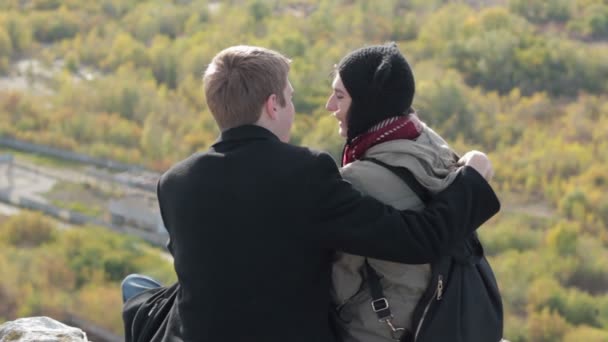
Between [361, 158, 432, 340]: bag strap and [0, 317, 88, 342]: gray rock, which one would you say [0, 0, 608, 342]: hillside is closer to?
[0, 317, 88, 342]: gray rock

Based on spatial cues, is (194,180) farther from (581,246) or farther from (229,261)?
(581,246)

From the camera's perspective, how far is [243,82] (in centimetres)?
194

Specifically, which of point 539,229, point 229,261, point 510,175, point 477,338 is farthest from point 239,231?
point 510,175

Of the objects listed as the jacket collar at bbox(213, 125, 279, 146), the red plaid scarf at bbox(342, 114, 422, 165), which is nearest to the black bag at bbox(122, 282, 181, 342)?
the jacket collar at bbox(213, 125, 279, 146)

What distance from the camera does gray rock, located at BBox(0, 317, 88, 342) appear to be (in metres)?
2.63

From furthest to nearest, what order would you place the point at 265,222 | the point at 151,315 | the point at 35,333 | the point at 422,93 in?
the point at 422,93 → the point at 35,333 → the point at 151,315 → the point at 265,222

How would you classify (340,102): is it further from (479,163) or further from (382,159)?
(479,163)

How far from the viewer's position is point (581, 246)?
12.6m

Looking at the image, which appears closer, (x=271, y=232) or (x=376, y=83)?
(x=271, y=232)

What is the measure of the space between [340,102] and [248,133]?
27cm

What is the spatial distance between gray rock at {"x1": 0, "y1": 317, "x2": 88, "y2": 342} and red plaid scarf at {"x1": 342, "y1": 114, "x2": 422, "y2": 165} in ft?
3.41

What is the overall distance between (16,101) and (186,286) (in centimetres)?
1847

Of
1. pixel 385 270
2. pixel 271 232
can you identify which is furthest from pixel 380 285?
pixel 271 232

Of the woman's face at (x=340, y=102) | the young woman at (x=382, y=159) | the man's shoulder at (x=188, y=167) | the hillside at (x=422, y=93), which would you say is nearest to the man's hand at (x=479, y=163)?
the young woman at (x=382, y=159)
